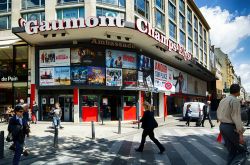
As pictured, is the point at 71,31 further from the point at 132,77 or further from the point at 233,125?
the point at 233,125

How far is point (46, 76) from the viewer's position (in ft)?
81.9

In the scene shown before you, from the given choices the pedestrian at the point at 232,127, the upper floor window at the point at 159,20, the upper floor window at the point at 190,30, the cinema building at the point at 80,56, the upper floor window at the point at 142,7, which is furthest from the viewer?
the upper floor window at the point at 190,30

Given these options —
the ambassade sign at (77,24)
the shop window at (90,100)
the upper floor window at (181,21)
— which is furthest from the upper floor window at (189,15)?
the shop window at (90,100)

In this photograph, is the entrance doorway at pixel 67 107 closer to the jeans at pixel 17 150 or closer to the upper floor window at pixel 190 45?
the jeans at pixel 17 150

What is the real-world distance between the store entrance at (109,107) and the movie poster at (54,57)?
4.36 meters

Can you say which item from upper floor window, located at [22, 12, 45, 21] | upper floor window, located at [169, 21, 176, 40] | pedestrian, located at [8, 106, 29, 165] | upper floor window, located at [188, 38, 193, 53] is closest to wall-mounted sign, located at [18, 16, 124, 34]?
upper floor window, located at [22, 12, 45, 21]

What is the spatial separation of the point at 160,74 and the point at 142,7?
24.6ft

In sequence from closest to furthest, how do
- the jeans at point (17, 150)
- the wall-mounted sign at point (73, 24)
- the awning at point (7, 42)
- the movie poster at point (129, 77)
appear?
the jeans at point (17, 150) → the wall-mounted sign at point (73, 24) → the awning at point (7, 42) → the movie poster at point (129, 77)

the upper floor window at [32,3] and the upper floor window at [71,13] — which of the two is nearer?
the upper floor window at [71,13]

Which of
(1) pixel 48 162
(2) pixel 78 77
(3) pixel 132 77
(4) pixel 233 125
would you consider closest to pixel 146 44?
(3) pixel 132 77

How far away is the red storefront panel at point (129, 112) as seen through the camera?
26420 millimetres

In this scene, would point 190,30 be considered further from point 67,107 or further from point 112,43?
point 67,107

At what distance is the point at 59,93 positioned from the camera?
82.1 ft

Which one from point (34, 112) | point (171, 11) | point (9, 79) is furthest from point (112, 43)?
point (171, 11)
